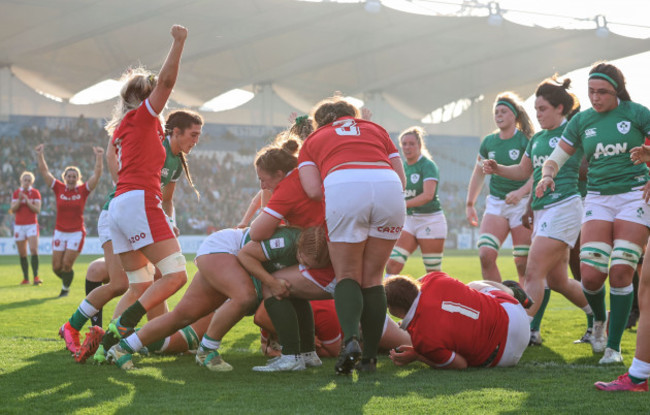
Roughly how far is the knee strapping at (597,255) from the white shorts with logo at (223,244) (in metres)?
2.25

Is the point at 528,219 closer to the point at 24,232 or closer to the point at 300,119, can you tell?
the point at 300,119

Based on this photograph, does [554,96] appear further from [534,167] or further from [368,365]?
[368,365]

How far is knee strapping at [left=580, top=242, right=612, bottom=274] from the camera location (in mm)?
4746

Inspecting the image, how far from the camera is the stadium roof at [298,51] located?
83.0ft

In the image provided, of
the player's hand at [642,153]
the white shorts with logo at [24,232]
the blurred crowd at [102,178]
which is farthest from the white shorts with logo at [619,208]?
the blurred crowd at [102,178]

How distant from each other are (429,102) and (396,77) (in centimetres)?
390

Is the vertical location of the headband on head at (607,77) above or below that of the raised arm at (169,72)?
below

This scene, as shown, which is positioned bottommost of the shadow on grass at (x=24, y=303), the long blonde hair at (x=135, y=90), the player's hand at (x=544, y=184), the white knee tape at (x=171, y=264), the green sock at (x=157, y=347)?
the shadow on grass at (x=24, y=303)

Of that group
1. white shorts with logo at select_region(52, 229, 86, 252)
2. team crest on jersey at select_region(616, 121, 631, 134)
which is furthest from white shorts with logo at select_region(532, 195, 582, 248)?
white shorts with logo at select_region(52, 229, 86, 252)

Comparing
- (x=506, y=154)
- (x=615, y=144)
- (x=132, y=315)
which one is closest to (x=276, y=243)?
(x=132, y=315)

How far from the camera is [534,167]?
5.91 m

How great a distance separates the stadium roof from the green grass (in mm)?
21487

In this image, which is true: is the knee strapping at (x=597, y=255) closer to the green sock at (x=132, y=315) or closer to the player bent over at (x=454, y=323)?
the player bent over at (x=454, y=323)

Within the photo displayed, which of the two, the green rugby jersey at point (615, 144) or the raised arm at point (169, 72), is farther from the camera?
the green rugby jersey at point (615, 144)
